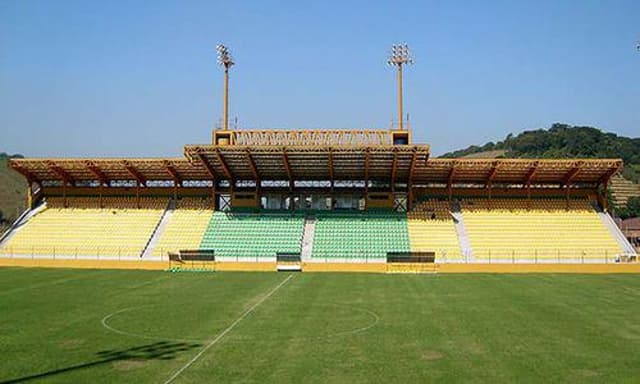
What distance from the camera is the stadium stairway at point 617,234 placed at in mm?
50188

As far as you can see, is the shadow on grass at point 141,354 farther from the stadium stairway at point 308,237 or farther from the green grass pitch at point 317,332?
the stadium stairway at point 308,237

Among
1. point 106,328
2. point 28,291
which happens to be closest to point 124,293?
point 28,291

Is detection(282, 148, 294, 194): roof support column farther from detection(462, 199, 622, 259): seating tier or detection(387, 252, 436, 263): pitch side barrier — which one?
detection(462, 199, 622, 259): seating tier

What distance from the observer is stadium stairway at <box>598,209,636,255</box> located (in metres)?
50.2

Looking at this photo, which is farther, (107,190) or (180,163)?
(107,190)

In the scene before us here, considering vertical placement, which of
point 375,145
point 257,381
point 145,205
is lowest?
A: point 257,381

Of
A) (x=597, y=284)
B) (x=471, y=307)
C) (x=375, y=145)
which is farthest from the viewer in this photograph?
(x=375, y=145)

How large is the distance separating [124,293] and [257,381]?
60.0 feet

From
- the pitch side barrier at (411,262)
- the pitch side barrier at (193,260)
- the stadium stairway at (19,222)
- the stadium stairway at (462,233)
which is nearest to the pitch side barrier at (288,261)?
the pitch side barrier at (193,260)

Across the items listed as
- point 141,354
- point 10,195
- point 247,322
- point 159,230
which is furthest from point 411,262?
point 10,195

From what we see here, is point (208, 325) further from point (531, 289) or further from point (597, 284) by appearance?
point (597, 284)

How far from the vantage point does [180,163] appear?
53688mm

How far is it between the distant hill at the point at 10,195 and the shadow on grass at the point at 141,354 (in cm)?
11265

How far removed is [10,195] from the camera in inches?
5778
